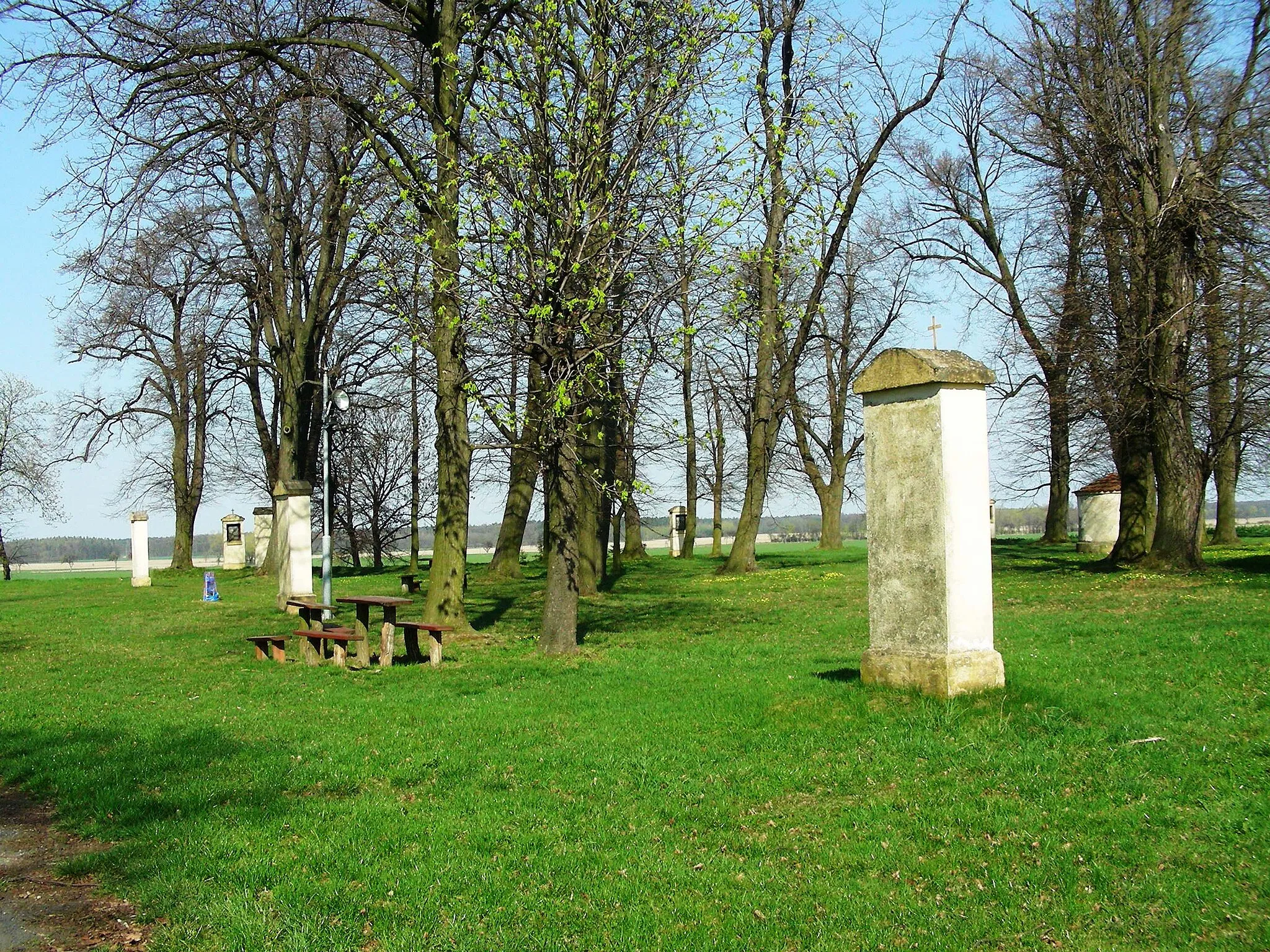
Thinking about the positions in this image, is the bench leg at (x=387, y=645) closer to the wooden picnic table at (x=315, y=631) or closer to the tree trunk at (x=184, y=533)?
the wooden picnic table at (x=315, y=631)

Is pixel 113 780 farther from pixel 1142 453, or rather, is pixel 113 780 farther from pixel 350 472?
pixel 350 472

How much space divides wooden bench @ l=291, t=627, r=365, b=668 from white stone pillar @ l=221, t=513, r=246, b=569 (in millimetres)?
31099

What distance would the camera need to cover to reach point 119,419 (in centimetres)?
3506

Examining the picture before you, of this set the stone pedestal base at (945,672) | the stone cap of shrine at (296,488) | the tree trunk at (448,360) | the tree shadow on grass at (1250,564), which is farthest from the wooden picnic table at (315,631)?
the tree shadow on grass at (1250,564)

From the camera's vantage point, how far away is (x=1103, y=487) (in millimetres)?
32000

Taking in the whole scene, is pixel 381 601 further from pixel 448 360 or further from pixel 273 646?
pixel 448 360

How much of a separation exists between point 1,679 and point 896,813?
11.2 m

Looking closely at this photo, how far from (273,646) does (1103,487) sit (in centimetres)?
2600

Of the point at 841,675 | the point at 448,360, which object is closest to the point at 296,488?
the point at 448,360

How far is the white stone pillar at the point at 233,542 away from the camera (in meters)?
42.9

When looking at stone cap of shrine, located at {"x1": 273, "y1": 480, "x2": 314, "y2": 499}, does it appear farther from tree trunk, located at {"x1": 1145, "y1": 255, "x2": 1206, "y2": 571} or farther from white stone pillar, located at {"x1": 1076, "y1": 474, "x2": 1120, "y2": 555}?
white stone pillar, located at {"x1": 1076, "y1": 474, "x2": 1120, "y2": 555}

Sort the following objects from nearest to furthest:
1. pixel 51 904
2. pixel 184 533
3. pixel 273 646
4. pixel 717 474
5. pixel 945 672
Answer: pixel 51 904 → pixel 945 672 → pixel 273 646 → pixel 184 533 → pixel 717 474

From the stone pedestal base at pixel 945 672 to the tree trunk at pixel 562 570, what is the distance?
5658 millimetres

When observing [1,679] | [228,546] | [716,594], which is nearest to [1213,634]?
[716,594]
